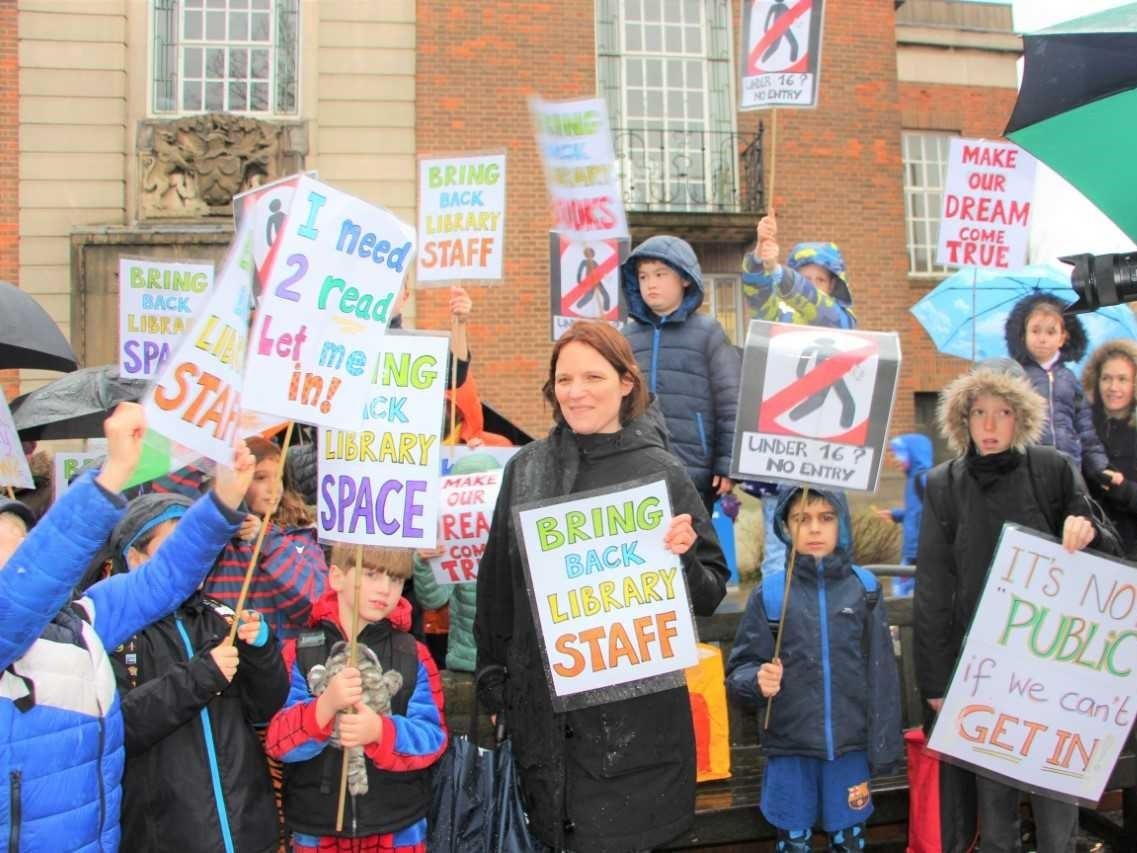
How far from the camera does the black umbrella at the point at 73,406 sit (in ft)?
17.7

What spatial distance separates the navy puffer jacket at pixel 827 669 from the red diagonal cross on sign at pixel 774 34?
3104 mm

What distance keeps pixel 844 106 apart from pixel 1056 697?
38.0 feet

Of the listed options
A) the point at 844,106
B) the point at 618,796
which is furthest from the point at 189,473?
the point at 844,106

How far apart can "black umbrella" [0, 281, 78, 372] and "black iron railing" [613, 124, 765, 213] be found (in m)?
9.27

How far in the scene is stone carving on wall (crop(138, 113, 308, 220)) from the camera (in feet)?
39.0

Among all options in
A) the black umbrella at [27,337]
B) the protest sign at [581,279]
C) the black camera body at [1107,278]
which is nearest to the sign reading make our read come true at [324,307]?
the black camera body at [1107,278]

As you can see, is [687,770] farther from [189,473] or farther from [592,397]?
[189,473]

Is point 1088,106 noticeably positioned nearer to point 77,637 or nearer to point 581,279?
point 77,637

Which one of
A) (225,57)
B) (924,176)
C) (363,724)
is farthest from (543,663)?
(924,176)

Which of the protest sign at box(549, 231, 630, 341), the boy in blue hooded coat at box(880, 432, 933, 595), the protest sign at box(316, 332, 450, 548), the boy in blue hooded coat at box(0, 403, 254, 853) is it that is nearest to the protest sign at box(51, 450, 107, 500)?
the protest sign at box(316, 332, 450, 548)

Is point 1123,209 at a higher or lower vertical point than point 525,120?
lower

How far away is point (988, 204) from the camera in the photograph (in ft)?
23.3

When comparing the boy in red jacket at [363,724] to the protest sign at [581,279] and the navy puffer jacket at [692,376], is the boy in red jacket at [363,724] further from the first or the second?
the protest sign at [581,279]

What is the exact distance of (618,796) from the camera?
8.53 ft
